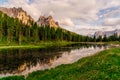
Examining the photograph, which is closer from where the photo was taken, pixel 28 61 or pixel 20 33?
pixel 28 61

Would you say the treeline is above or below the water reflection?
above

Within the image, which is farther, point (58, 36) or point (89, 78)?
point (58, 36)

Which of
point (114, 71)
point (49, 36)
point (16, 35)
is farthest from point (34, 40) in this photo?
point (114, 71)

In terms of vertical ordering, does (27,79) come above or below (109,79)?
below

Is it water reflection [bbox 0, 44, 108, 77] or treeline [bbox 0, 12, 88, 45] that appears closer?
water reflection [bbox 0, 44, 108, 77]

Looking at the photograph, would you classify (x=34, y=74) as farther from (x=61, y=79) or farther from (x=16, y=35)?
(x=16, y=35)

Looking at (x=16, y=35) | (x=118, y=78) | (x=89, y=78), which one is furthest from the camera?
(x=16, y=35)

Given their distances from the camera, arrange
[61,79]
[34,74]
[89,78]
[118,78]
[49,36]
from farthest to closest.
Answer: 1. [49,36]
2. [34,74]
3. [61,79]
4. [89,78]
5. [118,78]

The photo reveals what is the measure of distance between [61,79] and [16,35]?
118718 mm

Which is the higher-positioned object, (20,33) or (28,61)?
(20,33)

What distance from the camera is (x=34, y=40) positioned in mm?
150125

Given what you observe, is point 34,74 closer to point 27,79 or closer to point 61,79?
point 27,79

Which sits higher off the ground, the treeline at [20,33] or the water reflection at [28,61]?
the treeline at [20,33]

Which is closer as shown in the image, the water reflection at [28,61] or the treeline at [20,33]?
the water reflection at [28,61]
